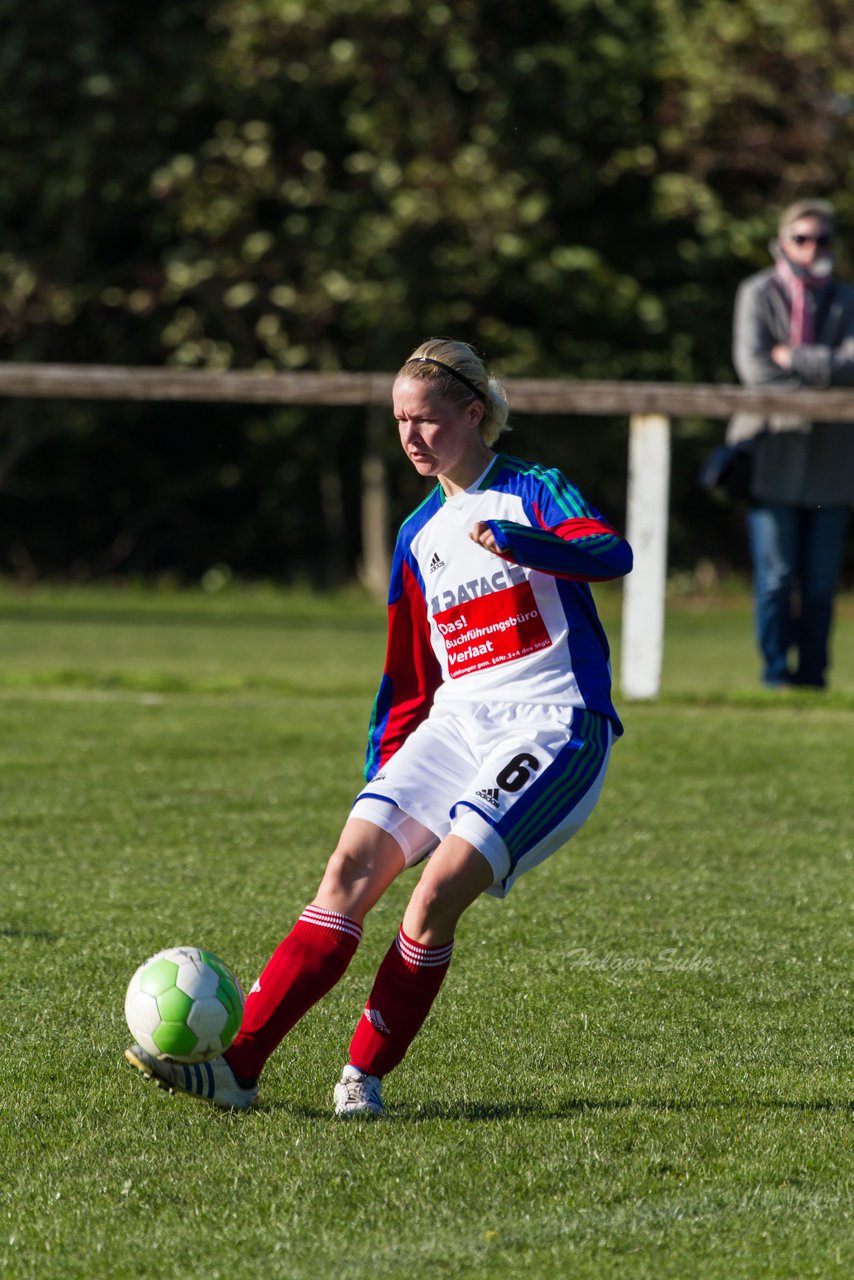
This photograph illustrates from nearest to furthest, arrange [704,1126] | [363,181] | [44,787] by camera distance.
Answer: [704,1126]
[44,787]
[363,181]

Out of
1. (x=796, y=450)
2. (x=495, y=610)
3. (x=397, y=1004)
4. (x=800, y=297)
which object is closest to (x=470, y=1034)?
(x=397, y=1004)

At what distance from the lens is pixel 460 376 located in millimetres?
4105

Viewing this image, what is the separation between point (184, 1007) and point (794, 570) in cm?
647

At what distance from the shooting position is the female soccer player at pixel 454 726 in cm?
378

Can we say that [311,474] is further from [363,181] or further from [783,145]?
[783,145]

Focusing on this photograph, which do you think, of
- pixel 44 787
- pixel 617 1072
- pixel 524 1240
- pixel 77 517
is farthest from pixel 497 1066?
pixel 77 517

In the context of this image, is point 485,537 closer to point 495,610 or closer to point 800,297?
point 495,610

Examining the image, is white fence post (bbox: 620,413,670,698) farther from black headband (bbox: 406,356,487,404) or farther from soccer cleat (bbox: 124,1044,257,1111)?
soccer cleat (bbox: 124,1044,257,1111)

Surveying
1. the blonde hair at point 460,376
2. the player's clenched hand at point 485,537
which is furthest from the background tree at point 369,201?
the player's clenched hand at point 485,537

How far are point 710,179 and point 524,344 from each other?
298 centimetres

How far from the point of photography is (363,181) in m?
19.8

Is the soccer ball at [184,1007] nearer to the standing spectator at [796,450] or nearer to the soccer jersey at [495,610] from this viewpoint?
the soccer jersey at [495,610]

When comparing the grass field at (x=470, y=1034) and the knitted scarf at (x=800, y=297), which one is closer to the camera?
the grass field at (x=470, y=1034)

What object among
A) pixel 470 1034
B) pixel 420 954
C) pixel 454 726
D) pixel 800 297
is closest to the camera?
pixel 420 954
